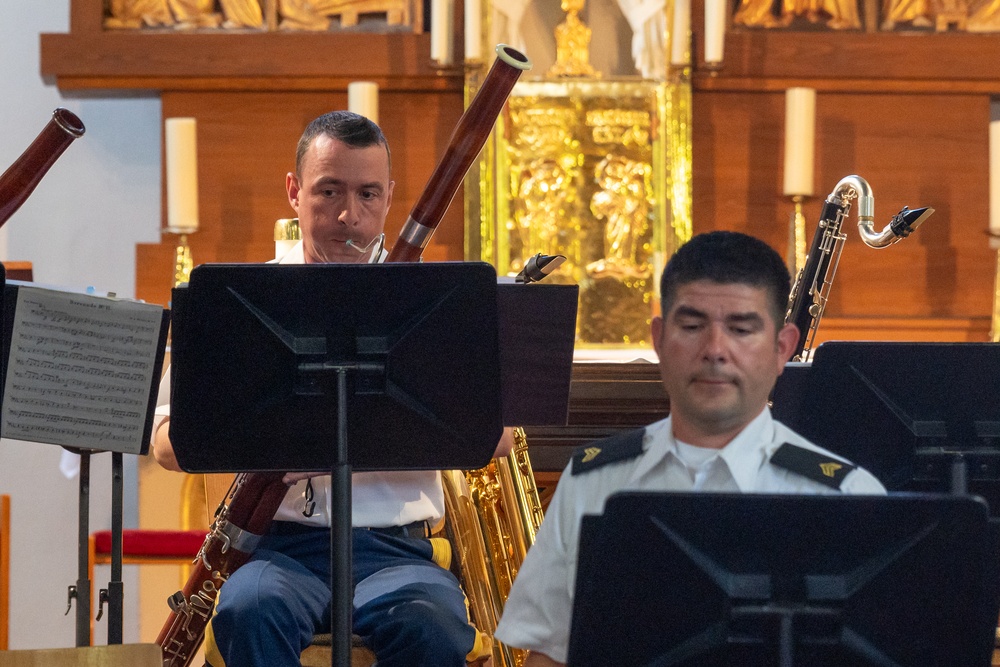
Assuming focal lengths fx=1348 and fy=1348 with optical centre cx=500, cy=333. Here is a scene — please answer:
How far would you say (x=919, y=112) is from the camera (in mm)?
5078

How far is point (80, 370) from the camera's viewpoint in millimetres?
2611

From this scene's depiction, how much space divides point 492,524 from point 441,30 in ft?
6.57

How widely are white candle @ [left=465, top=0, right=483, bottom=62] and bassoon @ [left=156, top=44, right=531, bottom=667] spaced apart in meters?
1.92

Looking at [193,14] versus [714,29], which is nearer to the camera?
[714,29]

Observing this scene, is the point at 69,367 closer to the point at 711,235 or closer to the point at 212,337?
the point at 212,337

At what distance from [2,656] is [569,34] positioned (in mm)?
2996

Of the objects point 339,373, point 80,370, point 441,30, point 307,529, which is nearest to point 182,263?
point 441,30

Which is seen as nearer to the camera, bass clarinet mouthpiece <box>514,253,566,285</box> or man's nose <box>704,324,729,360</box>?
man's nose <box>704,324,729,360</box>

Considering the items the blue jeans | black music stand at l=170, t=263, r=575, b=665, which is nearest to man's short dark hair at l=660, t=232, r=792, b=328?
black music stand at l=170, t=263, r=575, b=665

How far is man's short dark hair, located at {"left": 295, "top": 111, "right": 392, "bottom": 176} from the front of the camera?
3.07 m

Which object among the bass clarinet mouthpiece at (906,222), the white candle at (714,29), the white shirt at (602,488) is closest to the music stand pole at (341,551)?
the white shirt at (602,488)

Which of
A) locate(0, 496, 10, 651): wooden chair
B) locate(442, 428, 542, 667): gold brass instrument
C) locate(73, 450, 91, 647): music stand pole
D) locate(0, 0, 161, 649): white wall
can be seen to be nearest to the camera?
locate(73, 450, 91, 647): music stand pole

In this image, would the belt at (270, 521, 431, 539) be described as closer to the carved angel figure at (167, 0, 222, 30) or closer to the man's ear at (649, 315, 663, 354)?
the man's ear at (649, 315, 663, 354)

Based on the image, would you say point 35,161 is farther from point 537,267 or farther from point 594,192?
point 594,192
